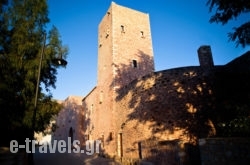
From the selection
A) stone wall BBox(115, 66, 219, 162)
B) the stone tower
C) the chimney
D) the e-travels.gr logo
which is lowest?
the e-travels.gr logo

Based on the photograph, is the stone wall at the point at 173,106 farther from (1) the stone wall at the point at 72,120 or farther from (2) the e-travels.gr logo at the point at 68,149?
(1) the stone wall at the point at 72,120

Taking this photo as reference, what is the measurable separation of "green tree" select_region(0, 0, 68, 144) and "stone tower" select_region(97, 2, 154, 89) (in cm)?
572

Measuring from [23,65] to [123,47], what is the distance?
8953 mm

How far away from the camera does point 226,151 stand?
635cm

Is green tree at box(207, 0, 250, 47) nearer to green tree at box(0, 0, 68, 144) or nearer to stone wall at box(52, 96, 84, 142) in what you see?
green tree at box(0, 0, 68, 144)

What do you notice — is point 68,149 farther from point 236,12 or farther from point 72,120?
point 236,12

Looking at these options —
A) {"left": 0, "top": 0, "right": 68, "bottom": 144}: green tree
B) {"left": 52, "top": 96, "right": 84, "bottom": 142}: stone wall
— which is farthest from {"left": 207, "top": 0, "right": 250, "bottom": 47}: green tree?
{"left": 52, "top": 96, "right": 84, "bottom": 142}: stone wall

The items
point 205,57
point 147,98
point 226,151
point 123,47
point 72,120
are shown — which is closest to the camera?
point 226,151

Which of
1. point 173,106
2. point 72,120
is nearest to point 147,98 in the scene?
point 173,106

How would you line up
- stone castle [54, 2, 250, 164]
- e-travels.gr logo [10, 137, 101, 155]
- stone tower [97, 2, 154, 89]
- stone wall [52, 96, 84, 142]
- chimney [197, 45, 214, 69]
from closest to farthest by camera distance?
e-travels.gr logo [10, 137, 101, 155] → stone castle [54, 2, 250, 164] → chimney [197, 45, 214, 69] → stone tower [97, 2, 154, 89] → stone wall [52, 96, 84, 142]

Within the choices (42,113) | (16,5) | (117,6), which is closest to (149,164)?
(42,113)

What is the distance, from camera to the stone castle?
10.6 metres

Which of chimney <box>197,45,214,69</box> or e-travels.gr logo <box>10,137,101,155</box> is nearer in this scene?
e-travels.gr logo <box>10,137,101,155</box>

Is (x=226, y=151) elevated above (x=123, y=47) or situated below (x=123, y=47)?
below
